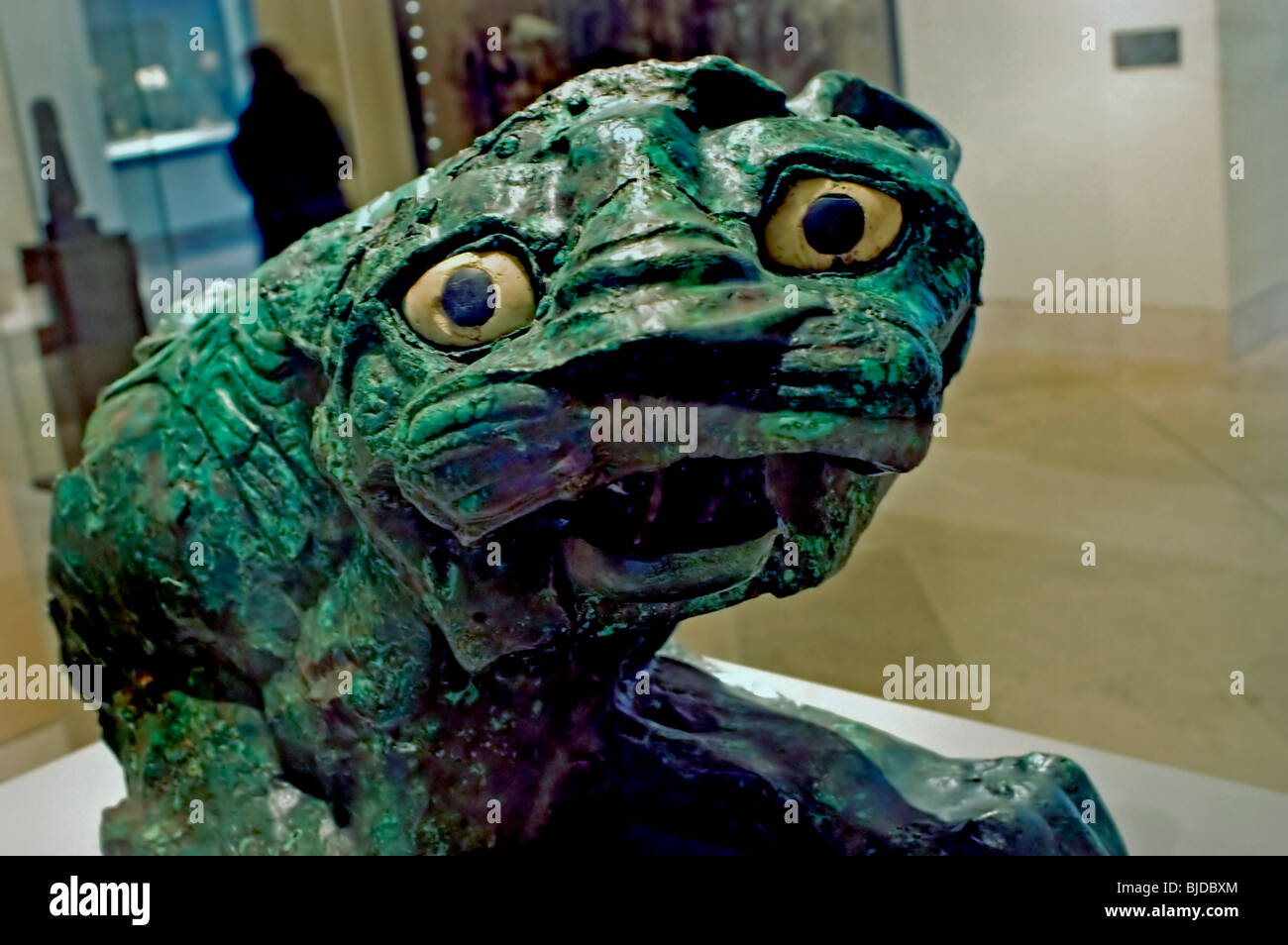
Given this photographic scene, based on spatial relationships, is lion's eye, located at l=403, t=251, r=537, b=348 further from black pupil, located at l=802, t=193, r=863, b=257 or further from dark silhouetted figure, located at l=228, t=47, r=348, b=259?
dark silhouetted figure, located at l=228, t=47, r=348, b=259

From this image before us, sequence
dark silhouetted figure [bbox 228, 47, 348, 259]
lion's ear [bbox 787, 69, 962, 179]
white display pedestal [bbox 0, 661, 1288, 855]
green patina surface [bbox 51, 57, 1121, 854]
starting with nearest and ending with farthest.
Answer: green patina surface [bbox 51, 57, 1121, 854], lion's ear [bbox 787, 69, 962, 179], white display pedestal [bbox 0, 661, 1288, 855], dark silhouetted figure [bbox 228, 47, 348, 259]

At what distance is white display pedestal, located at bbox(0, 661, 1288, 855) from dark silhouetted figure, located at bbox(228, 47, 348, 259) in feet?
2.29

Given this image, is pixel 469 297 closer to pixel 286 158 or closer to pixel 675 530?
pixel 675 530

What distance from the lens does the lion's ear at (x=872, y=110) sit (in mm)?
953

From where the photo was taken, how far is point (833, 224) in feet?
2.73

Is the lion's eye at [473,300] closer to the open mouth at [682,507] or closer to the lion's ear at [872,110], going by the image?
the open mouth at [682,507]

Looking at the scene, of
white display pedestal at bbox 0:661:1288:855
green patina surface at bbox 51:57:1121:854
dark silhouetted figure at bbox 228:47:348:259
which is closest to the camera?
green patina surface at bbox 51:57:1121:854

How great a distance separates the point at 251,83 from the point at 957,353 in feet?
4.22

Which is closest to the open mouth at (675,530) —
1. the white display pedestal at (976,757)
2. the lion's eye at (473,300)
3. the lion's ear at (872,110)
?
the lion's eye at (473,300)

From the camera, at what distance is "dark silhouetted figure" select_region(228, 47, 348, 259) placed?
5.75 feet

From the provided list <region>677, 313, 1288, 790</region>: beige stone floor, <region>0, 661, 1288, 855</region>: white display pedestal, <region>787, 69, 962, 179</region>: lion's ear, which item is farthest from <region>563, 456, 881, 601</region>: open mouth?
<region>677, 313, 1288, 790</region>: beige stone floor

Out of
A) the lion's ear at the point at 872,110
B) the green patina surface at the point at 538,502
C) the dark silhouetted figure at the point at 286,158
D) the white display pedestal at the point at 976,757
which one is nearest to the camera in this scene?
the green patina surface at the point at 538,502
